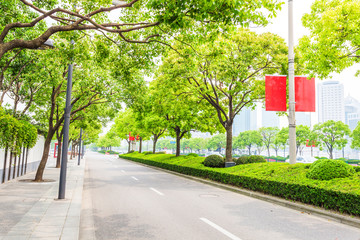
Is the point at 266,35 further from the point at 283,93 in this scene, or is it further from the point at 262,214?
the point at 262,214

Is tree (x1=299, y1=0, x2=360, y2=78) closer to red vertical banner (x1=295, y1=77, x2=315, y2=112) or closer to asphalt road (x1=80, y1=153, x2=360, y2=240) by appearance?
red vertical banner (x1=295, y1=77, x2=315, y2=112)

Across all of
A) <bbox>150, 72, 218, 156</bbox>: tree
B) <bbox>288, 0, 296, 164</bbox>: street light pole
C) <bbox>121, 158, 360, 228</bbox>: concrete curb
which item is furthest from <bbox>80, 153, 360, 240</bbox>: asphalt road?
<bbox>150, 72, 218, 156</bbox>: tree

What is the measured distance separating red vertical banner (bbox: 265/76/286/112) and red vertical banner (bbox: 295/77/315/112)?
2.70 ft

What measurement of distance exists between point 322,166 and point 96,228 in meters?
8.01

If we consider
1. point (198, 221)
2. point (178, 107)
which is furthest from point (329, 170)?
point (178, 107)

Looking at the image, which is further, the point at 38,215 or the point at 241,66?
the point at 241,66

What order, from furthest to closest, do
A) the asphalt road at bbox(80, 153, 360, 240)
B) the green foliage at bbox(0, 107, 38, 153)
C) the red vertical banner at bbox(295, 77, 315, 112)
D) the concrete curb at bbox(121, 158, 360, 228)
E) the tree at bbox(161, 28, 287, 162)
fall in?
the tree at bbox(161, 28, 287, 162) → the red vertical banner at bbox(295, 77, 315, 112) → the green foliage at bbox(0, 107, 38, 153) → the concrete curb at bbox(121, 158, 360, 228) → the asphalt road at bbox(80, 153, 360, 240)

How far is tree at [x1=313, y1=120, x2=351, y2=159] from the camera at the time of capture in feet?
181

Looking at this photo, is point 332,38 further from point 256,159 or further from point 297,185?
point 256,159

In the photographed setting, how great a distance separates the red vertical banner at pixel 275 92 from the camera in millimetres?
11812

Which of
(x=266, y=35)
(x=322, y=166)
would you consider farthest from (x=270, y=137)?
(x=322, y=166)

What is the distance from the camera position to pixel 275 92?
1190cm

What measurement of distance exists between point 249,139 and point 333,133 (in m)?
28.9

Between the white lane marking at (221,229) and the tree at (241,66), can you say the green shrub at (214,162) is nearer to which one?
the tree at (241,66)
